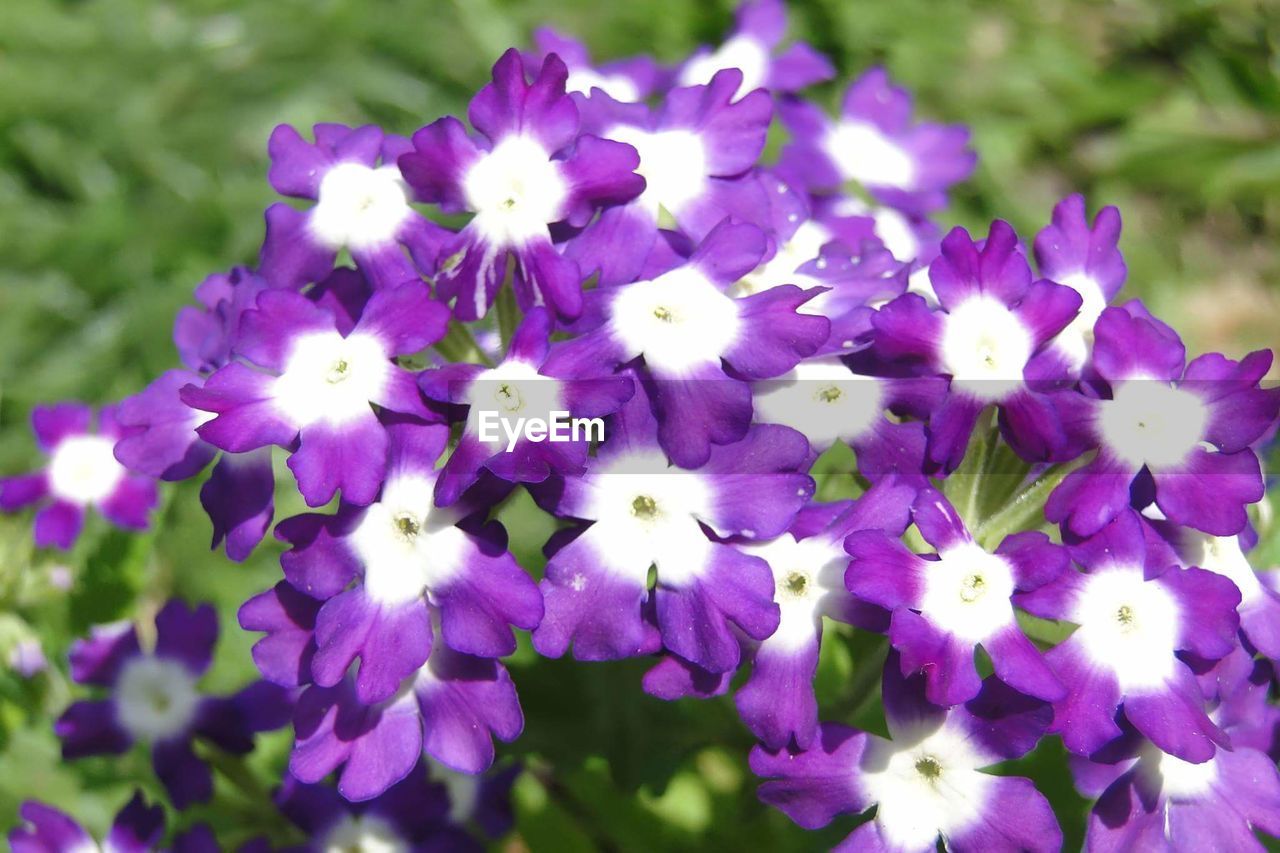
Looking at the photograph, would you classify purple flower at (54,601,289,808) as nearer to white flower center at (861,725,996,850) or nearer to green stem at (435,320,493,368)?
green stem at (435,320,493,368)

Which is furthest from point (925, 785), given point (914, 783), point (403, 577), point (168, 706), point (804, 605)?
point (168, 706)

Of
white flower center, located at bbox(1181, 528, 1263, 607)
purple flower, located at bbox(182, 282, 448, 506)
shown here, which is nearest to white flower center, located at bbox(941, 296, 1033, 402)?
white flower center, located at bbox(1181, 528, 1263, 607)

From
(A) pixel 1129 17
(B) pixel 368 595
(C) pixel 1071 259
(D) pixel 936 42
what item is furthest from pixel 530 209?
(A) pixel 1129 17

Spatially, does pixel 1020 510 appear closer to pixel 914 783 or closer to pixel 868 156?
pixel 914 783

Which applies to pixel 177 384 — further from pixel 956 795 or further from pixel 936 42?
pixel 936 42

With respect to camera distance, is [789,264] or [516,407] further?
[789,264]
